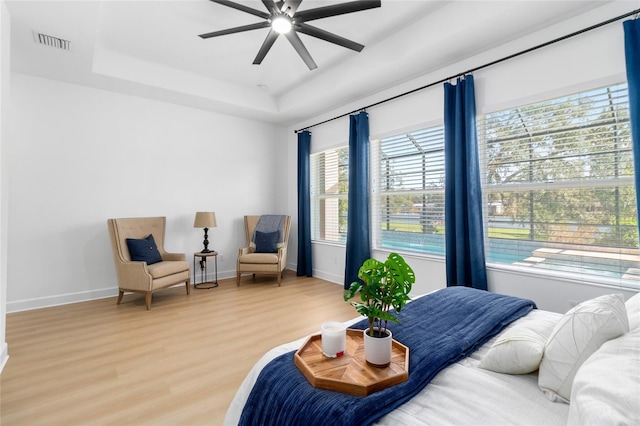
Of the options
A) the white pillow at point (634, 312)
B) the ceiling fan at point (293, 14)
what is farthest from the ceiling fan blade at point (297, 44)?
the white pillow at point (634, 312)

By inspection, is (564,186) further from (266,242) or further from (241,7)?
(266,242)

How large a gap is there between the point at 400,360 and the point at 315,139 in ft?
15.1

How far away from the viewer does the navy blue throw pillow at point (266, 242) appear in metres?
4.89

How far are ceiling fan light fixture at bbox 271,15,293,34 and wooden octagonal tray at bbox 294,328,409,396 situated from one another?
248cm

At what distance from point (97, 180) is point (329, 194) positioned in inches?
133

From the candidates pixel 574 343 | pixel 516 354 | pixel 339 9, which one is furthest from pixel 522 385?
pixel 339 9

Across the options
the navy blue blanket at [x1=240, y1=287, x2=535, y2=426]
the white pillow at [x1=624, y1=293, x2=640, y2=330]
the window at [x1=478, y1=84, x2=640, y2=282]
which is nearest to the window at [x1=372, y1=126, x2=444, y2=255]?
the window at [x1=478, y1=84, x2=640, y2=282]

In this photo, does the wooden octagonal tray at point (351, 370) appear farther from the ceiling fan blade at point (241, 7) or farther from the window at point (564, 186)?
the ceiling fan blade at point (241, 7)

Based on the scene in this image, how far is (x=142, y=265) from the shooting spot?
3598 millimetres

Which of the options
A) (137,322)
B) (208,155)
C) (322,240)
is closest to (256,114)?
(208,155)

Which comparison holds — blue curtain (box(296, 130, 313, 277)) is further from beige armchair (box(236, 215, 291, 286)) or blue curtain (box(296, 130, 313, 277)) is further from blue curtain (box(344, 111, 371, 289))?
blue curtain (box(344, 111, 371, 289))

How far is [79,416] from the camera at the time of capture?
176 cm

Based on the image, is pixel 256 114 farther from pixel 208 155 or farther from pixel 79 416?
pixel 79 416

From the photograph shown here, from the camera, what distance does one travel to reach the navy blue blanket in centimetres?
93
